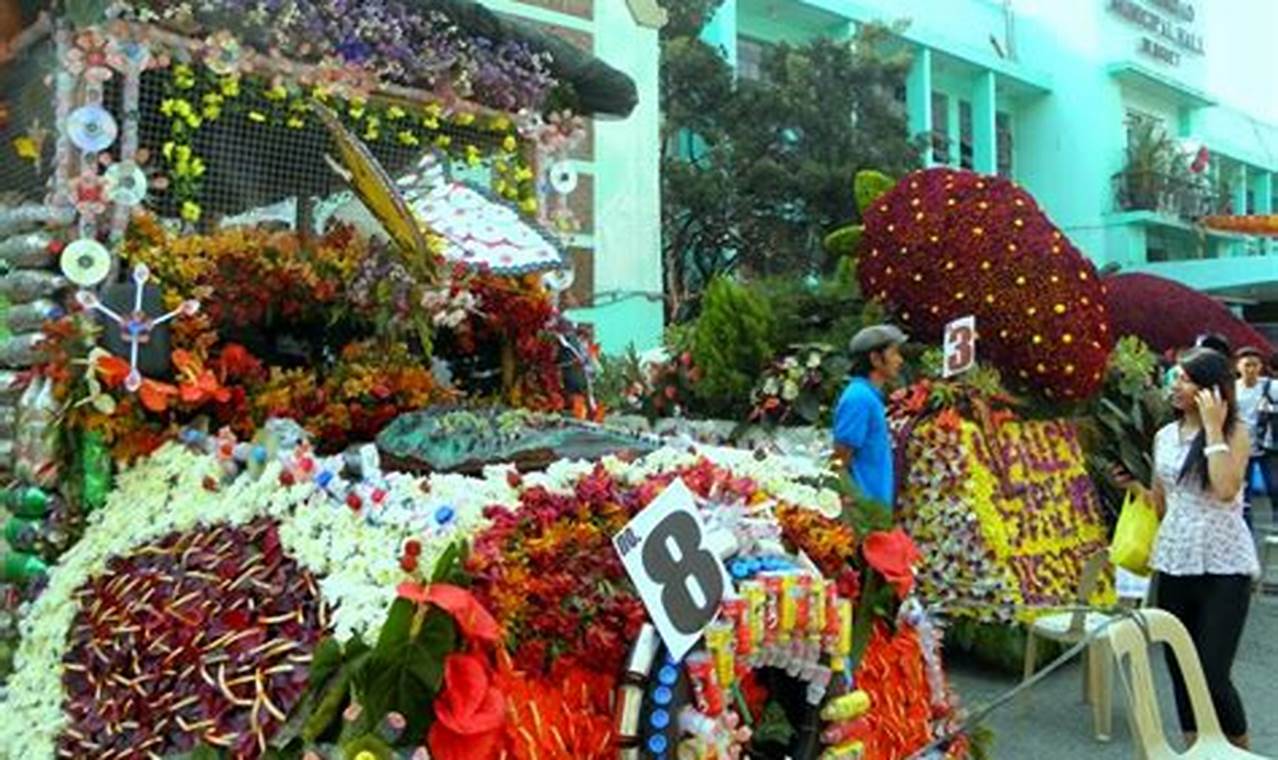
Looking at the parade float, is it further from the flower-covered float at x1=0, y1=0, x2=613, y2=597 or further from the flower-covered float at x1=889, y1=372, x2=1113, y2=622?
the flower-covered float at x1=889, y1=372, x2=1113, y2=622

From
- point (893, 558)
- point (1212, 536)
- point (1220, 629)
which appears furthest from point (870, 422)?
point (893, 558)

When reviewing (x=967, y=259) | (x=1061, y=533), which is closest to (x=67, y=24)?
(x=967, y=259)

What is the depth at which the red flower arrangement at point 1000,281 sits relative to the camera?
301 inches

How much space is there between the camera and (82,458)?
15.1 feet

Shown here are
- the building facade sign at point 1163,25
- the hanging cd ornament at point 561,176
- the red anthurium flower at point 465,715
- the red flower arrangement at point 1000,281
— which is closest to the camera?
the red anthurium flower at point 465,715

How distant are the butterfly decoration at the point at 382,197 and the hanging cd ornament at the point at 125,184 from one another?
810 millimetres

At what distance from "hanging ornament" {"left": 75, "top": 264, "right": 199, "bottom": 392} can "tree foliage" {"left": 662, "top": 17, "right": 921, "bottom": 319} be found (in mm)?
17450

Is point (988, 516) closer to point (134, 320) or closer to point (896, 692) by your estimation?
point (896, 692)

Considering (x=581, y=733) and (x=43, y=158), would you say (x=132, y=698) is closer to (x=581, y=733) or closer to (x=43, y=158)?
(x=581, y=733)

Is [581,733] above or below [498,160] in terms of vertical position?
below

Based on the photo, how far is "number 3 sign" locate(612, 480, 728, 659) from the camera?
3.05 metres

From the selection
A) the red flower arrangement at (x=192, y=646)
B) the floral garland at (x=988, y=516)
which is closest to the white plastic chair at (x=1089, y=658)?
the floral garland at (x=988, y=516)

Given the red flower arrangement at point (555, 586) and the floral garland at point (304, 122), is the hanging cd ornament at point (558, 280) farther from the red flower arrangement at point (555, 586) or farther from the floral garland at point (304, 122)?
the red flower arrangement at point (555, 586)

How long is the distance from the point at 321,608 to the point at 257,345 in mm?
2469
